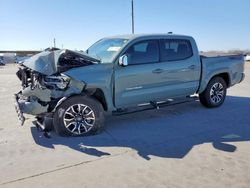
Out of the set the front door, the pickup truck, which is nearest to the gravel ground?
the pickup truck

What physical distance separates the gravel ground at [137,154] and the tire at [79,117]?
20 centimetres

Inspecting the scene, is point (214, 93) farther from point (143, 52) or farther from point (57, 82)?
point (57, 82)

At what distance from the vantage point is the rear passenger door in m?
A: 6.88

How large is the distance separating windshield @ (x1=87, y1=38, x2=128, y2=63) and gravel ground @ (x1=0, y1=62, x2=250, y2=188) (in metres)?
1.40

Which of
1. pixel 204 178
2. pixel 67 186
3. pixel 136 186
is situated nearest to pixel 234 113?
pixel 204 178

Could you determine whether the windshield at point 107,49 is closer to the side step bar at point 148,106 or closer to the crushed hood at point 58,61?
the crushed hood at point 58,61

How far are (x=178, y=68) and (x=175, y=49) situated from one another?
1.54 feet

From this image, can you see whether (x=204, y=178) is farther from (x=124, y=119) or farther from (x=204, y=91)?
(x=204, y=91)

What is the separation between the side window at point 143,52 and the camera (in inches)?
252

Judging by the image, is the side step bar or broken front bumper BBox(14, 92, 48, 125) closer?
broken front bumper BBox(14, 92, 48, 125)

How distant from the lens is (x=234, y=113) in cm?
739

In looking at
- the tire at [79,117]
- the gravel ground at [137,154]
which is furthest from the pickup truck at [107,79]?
the gravel ground at [137,154]

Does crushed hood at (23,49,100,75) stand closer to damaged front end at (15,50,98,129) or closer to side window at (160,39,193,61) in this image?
damaged front end at (15,50,98,129)

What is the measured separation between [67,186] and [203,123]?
366 cm
